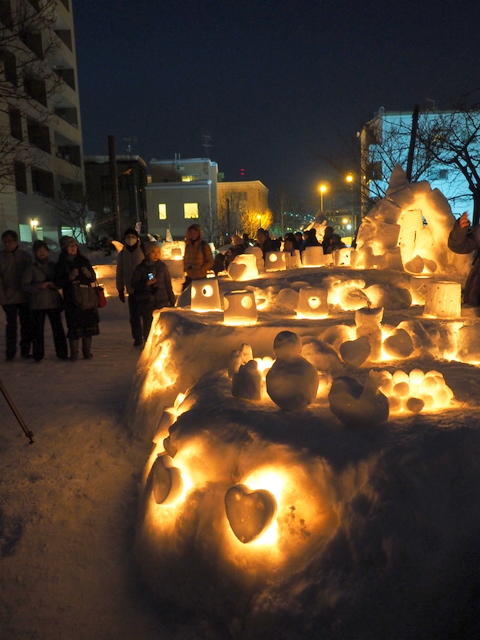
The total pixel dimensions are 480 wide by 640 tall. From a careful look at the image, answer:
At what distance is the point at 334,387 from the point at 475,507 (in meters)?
0.94

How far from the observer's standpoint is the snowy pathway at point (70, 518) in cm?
286

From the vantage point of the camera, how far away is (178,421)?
3338 mm

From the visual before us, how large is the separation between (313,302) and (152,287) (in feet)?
8.44

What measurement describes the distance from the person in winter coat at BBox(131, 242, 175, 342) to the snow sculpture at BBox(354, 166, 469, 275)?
9.62 ft

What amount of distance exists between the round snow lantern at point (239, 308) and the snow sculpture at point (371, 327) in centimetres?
116

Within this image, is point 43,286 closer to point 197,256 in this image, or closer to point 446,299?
point 197,256

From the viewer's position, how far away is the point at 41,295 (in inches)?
260

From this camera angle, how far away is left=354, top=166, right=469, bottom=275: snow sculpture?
7.47 meters

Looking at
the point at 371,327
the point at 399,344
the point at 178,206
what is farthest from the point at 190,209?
the point at 399,344

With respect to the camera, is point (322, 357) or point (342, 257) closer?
point (322, 357)

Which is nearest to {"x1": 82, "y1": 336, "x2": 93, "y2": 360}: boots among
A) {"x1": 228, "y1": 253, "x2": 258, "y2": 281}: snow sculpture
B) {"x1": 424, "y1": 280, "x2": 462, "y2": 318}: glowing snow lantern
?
{"x1": 228, "y1": 253, "x2": 258, "y2": 281}: snow sculpture

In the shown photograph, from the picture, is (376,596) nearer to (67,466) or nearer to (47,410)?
(67,466)

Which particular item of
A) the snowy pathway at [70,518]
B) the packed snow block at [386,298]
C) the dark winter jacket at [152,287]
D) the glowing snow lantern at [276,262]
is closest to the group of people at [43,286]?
the dark winter jacket at [152,287]

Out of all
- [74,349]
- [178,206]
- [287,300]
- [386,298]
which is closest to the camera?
[287,300]
